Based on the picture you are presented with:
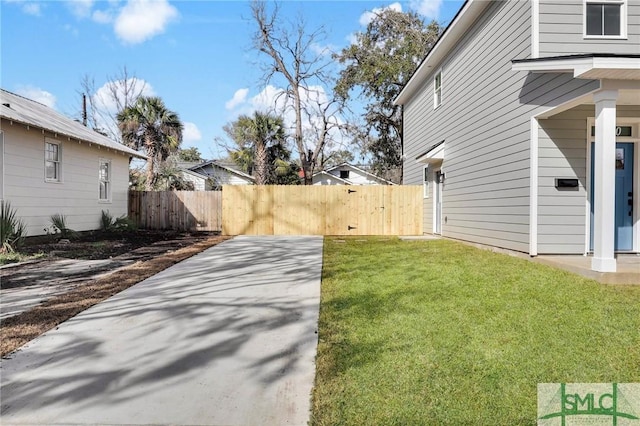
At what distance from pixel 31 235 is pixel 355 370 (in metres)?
10.4

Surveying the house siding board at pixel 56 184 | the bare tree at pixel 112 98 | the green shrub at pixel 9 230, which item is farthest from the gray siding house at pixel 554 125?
the bare tree at pixel 112 98

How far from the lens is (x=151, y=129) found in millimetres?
20641

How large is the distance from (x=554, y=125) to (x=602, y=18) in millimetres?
2027

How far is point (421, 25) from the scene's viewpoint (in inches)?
851

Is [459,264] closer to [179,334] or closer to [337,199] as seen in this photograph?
[179,334]

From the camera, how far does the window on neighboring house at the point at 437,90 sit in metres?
12.2

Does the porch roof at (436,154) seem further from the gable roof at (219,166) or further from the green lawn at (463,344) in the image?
the gable roof at (219,166)

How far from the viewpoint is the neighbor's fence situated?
637 inches

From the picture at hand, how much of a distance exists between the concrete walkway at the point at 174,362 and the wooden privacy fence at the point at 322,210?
824 centimetres

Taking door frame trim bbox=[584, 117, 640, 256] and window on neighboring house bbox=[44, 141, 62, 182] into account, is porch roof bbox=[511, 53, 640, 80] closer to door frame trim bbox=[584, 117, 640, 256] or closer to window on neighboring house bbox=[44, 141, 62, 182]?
door frame trim bbox=[584, 117, 640, 256]

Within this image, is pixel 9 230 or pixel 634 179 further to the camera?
pixel 9 230

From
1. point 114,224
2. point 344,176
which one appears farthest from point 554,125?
point 344,176

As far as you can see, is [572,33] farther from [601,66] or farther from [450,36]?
[450,36]

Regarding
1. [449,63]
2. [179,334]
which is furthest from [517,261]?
[449,63]
